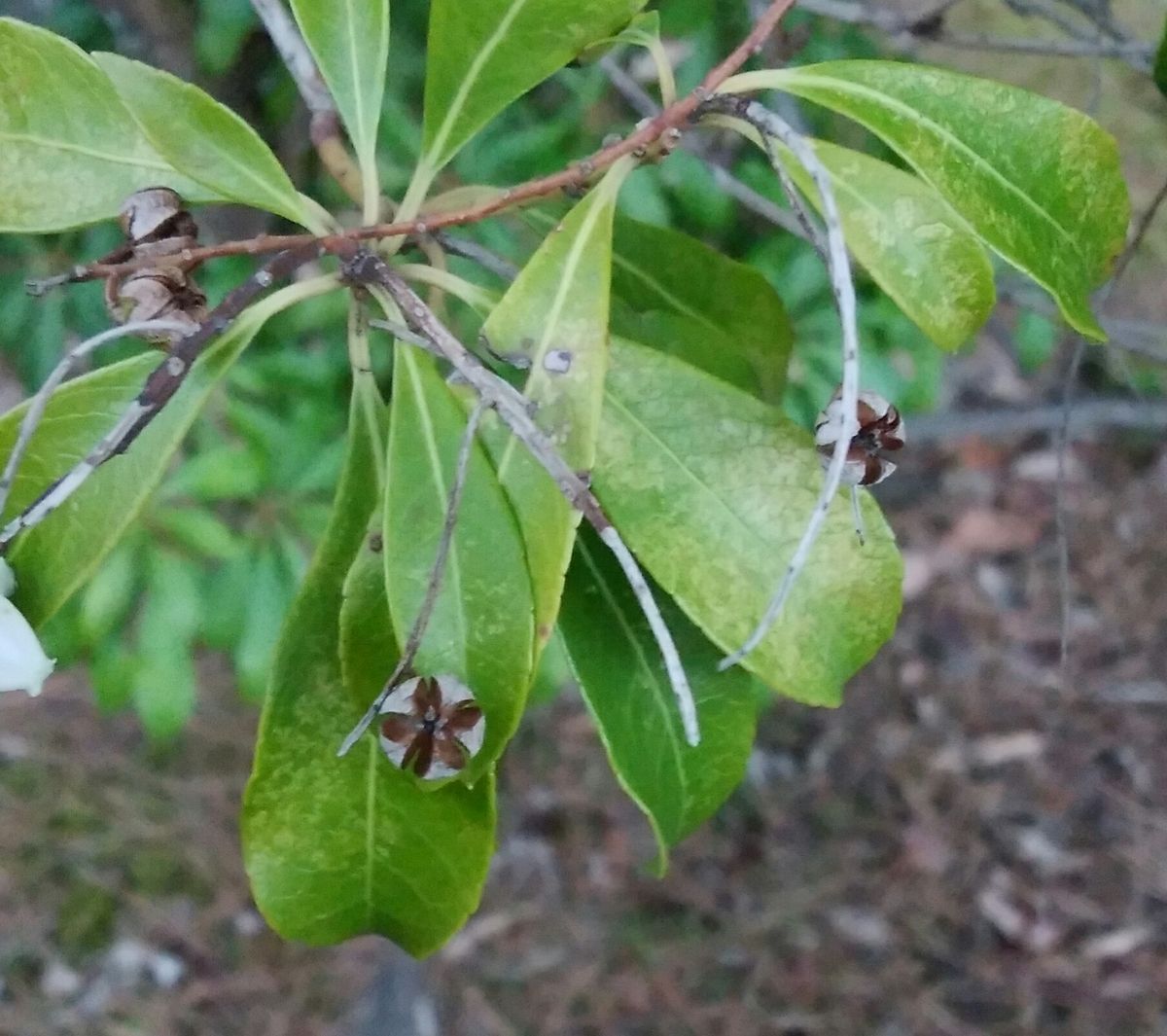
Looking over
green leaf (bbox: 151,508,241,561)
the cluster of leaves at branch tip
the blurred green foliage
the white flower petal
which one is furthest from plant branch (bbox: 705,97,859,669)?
green leaf (bbox: 151,508,241,561)

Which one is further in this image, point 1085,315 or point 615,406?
point 615,406

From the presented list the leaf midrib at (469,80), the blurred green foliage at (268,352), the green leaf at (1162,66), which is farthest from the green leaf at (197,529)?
the green leaf at (1162,66)

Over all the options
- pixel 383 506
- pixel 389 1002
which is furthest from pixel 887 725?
pixel 383 506

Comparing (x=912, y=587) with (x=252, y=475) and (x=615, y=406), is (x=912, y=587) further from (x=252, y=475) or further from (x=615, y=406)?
(x=615, y=406)

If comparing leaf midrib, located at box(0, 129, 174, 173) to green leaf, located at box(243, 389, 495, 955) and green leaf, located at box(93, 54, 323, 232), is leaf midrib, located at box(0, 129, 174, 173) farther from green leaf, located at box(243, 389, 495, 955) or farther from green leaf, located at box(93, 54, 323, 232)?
green leaf, located at box(243, 389, 495, 955)

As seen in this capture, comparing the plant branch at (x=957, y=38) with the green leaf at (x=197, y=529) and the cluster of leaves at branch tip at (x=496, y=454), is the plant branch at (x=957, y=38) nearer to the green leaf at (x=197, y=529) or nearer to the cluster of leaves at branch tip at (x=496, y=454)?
the cluster of leaves at branch tip at (x=496, y=454)
